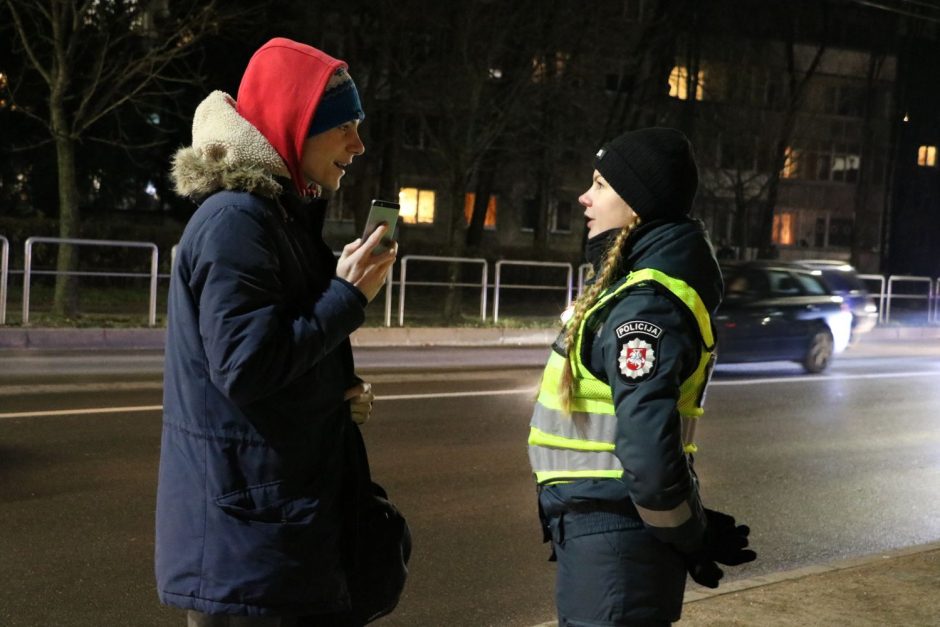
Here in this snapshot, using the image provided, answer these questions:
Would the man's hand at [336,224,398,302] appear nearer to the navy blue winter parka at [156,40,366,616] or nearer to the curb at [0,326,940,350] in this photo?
the navy blue winter parka at [156,40,366,616]

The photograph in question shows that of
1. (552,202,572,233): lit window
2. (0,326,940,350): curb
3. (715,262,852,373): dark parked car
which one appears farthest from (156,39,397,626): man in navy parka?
(552,202,572,233): lit window

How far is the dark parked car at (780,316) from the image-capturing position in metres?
15.7

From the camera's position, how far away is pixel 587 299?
296 centimetres

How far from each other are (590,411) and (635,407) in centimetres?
21

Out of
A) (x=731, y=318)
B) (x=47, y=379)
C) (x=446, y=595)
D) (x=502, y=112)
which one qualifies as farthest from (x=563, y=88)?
(x=446, y=595)

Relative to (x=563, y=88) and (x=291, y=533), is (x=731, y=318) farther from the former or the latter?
(x=291, y=533)

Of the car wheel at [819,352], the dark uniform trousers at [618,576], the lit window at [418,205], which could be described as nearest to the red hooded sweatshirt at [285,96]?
the dark uniform trousers at [618,576]

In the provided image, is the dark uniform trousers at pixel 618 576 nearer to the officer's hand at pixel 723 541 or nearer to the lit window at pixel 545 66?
the officer's hand at pixel 723 541

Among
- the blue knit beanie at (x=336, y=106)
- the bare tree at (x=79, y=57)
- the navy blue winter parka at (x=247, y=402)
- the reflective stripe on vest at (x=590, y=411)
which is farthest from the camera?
the bare tree at (x=79, y=57)

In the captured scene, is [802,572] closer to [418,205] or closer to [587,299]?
[587,299]

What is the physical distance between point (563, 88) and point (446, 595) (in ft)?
67.5

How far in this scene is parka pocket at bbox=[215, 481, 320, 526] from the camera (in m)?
2.53

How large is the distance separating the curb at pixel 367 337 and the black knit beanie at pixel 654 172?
14.3 m

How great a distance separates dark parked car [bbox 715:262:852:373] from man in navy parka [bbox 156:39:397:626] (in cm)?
1312
